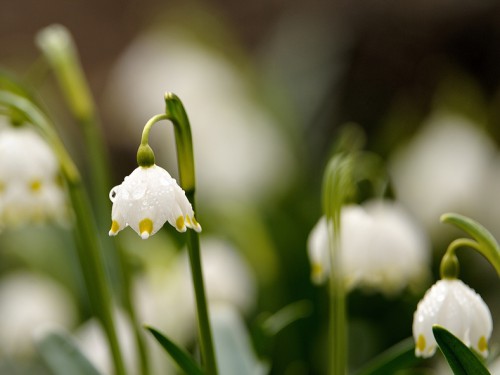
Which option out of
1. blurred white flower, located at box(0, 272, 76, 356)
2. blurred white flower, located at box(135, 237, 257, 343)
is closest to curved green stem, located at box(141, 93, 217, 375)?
blurred white flower, located at box(135, 237, 257, 343)

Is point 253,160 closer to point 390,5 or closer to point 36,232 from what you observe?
point 36,232

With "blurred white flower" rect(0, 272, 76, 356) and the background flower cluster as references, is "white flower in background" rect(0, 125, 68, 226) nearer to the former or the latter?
the background flower cluster

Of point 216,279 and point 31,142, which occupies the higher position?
point 31,142

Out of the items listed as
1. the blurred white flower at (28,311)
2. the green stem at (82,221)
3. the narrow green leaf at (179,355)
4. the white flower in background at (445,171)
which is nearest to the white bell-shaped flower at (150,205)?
the narrow green leaf at (179,355)

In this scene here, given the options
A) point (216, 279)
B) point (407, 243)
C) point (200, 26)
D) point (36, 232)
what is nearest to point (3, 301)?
point (36, 232)

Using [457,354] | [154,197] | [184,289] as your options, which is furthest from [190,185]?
[184,289]
